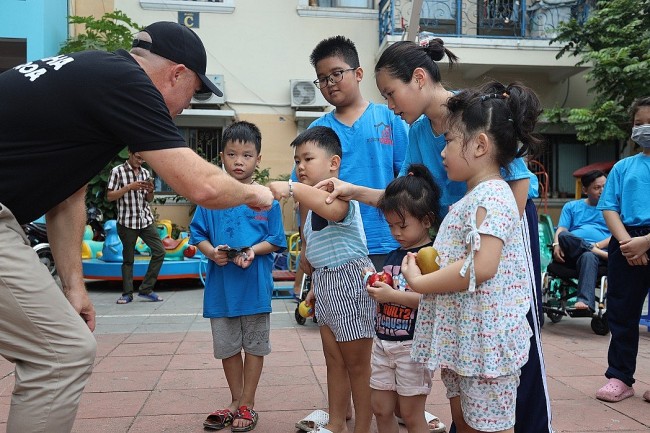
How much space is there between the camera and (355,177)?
3230 mm

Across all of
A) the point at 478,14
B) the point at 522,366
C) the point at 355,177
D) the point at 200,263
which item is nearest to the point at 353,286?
the point at 355,177

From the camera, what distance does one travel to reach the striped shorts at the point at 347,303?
291 cm

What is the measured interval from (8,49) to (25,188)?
9885 millimetres

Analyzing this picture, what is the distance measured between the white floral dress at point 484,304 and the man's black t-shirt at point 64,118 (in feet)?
3.40

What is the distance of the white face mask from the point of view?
3760mm

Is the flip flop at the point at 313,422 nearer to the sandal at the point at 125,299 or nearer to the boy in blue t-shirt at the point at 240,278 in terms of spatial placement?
the boy in blue t-shirt at the point at 240,278

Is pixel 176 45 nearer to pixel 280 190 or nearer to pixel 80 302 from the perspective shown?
pixel 280 190

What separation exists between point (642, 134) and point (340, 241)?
210cm

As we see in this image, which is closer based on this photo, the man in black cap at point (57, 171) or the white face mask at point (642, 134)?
the man in black cap at point (57, 171)

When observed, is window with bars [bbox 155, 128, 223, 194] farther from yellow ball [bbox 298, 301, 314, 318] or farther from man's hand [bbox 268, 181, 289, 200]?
→ man's hand [bbox 268, 181, 289, 200]

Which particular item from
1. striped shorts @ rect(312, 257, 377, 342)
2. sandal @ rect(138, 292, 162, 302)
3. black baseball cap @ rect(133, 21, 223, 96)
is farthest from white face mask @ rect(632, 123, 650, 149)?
sandal @ rect(138, 292, 162, 302)

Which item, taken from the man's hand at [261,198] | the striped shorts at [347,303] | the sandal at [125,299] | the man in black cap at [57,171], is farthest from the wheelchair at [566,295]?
the sandal at [125,299]

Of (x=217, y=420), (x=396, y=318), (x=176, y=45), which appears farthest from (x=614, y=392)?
(x=176, y=45)

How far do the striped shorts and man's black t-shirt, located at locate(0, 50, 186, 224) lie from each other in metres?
1.11
